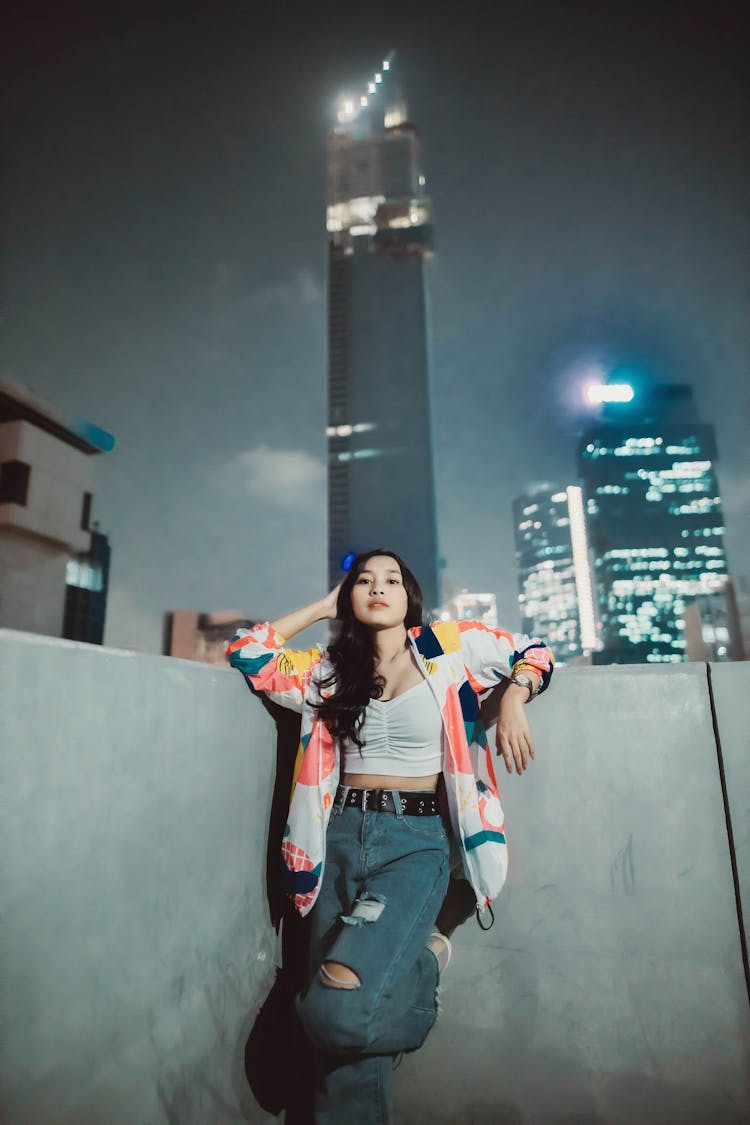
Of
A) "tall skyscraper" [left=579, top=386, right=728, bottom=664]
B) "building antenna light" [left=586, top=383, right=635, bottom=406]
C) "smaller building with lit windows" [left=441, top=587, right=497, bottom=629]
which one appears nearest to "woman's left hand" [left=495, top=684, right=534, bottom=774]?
"building antenna light" [left=586, top=383, right=635, bottom=406]

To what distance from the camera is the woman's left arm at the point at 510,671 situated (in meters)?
1.71

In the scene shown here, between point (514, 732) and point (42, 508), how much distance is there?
43.0 m

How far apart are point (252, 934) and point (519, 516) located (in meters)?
133

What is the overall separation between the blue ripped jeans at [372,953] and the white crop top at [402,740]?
0.13 m

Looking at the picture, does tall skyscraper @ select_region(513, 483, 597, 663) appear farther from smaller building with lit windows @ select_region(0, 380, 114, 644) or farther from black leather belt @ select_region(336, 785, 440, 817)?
black leather belt @ select_region(336, 785, 440, 817)

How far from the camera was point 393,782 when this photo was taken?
180 centimetres

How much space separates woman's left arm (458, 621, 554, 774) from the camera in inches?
67.5

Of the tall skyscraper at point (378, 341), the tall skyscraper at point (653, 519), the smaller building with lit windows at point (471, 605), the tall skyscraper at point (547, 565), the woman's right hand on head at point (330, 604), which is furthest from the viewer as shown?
the tall skyscraper at point (547, 565)

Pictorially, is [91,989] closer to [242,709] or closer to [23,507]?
[242,709]

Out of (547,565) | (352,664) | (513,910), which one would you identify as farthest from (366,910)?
(547,565)

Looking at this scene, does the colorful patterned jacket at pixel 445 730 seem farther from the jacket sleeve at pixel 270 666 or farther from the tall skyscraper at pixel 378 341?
the tall skyscraper at pixel 378 341


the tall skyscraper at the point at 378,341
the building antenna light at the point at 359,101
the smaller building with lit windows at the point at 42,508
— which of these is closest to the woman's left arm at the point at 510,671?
the smaller building with lit windows at the point at 42,508

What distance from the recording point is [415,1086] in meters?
1.80

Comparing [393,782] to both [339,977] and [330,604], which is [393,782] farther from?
[330,604]
